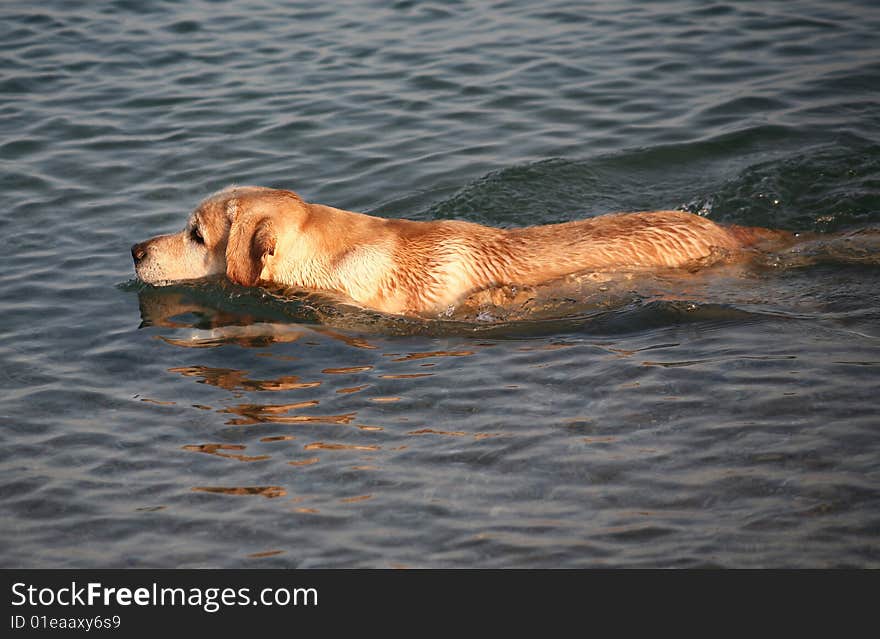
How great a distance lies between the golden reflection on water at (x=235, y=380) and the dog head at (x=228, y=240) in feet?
2.42

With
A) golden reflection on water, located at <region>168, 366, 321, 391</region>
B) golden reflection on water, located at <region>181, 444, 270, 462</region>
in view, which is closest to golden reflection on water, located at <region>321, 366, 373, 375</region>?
golden reflection on water, located at <region>168, 366, 321, 391</region>

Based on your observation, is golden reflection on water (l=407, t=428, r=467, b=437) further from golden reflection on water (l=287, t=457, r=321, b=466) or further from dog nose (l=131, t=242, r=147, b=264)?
dog nose (l=131, t=242, r=147, b=264)

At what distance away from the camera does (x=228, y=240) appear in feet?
30.9

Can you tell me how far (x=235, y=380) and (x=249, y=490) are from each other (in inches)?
68.1

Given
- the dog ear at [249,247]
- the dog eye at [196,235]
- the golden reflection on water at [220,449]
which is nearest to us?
the golden reflection on water at [220,449]

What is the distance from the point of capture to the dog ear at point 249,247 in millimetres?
9102

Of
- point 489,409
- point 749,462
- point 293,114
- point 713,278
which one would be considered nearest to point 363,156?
point 293,114

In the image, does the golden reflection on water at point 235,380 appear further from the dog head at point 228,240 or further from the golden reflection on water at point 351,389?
the dog head at point 228,240

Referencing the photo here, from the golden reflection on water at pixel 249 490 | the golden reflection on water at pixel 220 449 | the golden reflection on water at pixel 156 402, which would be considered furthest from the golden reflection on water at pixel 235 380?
the golden reflection on water at pixel 249 490

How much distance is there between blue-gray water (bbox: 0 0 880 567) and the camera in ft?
22.2

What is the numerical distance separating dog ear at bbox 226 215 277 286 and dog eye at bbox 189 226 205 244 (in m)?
0.53

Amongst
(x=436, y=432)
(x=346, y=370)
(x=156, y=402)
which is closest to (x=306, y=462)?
(x=436, y=432)
